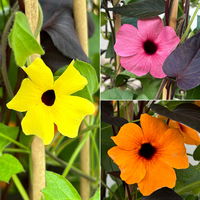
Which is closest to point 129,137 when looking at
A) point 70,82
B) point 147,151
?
point 147,151

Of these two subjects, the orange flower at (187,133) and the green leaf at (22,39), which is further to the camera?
the orange flower at (187,133)

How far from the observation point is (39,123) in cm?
47

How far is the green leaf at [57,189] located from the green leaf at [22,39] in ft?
0.42

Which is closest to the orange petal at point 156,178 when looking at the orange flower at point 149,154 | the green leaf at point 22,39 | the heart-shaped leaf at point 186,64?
the orange flower at point 149,154

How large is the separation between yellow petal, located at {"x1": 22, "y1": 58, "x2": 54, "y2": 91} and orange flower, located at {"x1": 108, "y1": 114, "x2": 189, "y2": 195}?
0.46 ft

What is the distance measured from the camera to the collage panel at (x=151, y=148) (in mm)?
542

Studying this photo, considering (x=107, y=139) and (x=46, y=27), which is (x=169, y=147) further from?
(x=46, y=27)

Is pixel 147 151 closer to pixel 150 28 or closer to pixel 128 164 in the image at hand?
pixel 128 164

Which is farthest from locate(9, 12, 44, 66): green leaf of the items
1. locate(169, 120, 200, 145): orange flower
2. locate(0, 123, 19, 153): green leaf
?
locate(169, 120, 200, 145): orange flower

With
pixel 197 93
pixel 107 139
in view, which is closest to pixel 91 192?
pixel 107 139

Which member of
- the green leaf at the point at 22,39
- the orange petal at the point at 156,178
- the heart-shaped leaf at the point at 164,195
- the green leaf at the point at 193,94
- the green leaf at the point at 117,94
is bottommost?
the heart-shaped leaf at the point at 164,195

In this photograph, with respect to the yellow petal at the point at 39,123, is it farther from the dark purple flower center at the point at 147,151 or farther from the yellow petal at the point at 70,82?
the dark purple flower center at the point at 147,151

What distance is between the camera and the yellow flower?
46 centimetres

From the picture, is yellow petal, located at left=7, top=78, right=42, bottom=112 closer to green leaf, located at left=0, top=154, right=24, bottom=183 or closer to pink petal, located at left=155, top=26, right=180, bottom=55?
green leaf, located at left=0, top=154, right=24, bottom=183
